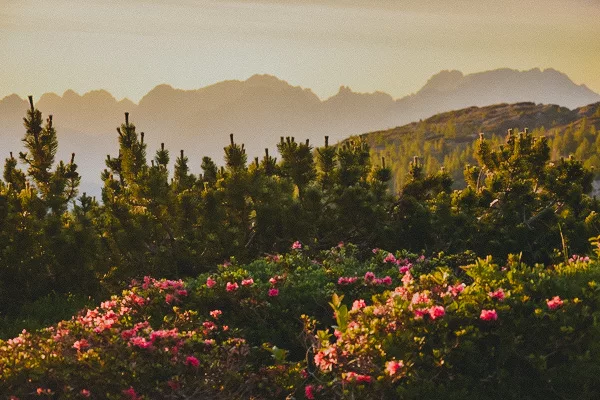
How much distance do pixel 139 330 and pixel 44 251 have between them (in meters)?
4.07

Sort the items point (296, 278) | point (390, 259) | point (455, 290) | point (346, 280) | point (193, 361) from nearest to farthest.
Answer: point (193, 361), point (455, 290), point (346, 280), point (296, 278), point (390, 259)

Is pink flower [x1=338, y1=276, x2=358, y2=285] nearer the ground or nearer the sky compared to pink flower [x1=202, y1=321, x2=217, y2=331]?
nearer the sky

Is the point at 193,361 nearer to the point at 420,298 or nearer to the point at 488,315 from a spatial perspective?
the point at 420,298

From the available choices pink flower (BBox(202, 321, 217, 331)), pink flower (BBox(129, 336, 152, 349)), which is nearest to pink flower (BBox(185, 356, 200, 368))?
pink flower (BBox(129, 336, 152, 349))

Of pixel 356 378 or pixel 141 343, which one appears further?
pixel 141 343

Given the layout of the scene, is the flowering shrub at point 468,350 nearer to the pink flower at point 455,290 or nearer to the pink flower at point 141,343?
the pink flower at point 455,290

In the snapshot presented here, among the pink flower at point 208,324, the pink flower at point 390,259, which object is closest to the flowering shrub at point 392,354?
the pink flower at point 208,324

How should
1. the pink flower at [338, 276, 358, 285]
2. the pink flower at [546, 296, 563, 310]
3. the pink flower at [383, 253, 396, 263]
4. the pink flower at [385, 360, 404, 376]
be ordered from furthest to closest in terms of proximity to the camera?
the pink flower at [383, 253, 396, 263] < the pink flower at [338, 276, 358, 285] < the pink flower at [546, 296, 563, 310] < the pink flower at [385, 360, 404, 376]

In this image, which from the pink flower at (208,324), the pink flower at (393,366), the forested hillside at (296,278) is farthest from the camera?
the pink flower at (208,324)

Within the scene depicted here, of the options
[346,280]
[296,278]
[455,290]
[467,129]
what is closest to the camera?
[455,290]

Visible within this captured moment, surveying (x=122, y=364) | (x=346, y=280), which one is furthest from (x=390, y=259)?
(x=122, y=364)

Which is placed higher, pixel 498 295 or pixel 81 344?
pixel 498 295

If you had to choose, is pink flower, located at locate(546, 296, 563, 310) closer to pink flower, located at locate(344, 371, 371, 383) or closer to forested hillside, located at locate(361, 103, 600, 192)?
pink flower, located at locate(344, 371, 371, 383)

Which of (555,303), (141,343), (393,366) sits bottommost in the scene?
(393,366)
